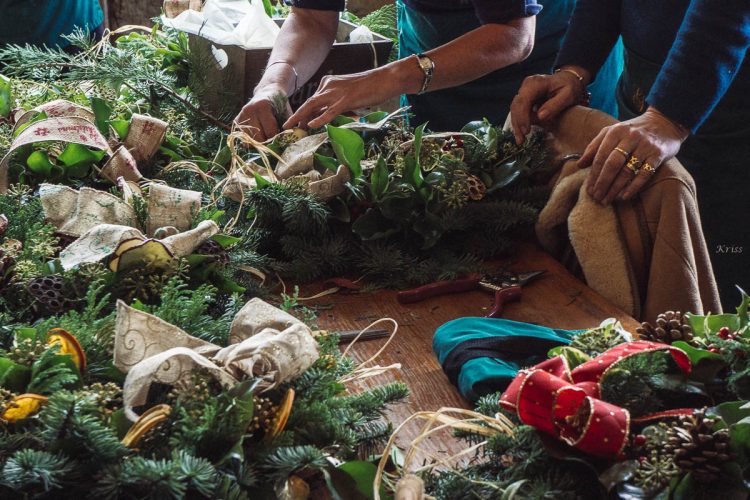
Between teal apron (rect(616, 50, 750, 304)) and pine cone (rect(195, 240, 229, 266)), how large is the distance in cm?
104

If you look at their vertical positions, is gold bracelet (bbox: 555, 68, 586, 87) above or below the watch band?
above

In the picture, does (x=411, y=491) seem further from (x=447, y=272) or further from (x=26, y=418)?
(x=447, y=272)

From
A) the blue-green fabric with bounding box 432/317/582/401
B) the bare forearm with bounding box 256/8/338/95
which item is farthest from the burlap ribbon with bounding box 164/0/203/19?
the blue-green fabric with bounding box 432/317/582/401

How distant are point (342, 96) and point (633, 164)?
56 centimetres

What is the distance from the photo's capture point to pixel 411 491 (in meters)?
0.65

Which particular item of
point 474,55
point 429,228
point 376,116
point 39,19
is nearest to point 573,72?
point 474,55

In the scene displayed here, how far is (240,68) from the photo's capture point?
5.67ft

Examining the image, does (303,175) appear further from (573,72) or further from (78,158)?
(573,72)

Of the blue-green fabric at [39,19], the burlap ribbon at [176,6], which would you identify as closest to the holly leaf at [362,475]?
the burlap ribbon at [176,6]

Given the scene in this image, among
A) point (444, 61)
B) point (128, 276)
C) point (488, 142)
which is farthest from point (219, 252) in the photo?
point (444, 61)

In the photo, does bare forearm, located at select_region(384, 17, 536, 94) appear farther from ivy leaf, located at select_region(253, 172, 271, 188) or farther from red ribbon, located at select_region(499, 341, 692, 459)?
red ribbon, located at select_region(499, 341, 692, 459)

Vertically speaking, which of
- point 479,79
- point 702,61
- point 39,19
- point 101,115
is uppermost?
point 702,61

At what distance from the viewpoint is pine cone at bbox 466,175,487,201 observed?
1271 mm

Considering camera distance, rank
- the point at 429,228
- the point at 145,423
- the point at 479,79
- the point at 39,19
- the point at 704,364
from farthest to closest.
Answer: the point at 39,19
the point at 479,79
the point at 429,228
the point at 704,364
the point at 145,423
